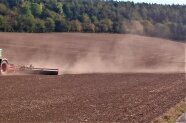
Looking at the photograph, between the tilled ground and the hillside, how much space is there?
29.3ft

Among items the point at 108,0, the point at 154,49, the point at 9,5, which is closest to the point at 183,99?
the point at 154,49

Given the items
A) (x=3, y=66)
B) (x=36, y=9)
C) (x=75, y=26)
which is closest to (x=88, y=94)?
(x=3, y=66)

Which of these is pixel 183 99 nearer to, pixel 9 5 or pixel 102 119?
pixel 102 119

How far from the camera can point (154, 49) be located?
2263 inches

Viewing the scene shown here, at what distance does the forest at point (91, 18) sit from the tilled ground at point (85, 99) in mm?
44188

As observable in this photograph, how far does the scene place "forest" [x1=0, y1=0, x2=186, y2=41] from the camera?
72500mm

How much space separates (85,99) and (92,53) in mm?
31482

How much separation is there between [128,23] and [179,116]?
7632 centimetres

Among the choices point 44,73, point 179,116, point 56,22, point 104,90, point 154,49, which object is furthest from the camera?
point 56,22

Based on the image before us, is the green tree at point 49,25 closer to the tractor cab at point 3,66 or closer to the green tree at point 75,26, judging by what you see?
the green tree at point 75,26

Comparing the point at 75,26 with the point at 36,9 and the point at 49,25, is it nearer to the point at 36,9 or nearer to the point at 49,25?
the point at 49,25

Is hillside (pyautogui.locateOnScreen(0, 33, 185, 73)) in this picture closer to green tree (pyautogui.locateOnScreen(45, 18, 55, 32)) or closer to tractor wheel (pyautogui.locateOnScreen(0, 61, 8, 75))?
tractor wheel (pyautogui.locateOnScreen(0, 61, 8, 75))

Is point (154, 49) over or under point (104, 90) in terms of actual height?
under

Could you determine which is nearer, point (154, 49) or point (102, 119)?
point (102, 119)
